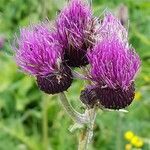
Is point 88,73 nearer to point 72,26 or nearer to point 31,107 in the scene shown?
point 72,26

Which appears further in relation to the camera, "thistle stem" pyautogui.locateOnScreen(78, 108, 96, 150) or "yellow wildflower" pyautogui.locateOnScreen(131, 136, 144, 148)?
"yellow wildflower" pyautogui.locateOnScreen(131, 136, 144, 148)

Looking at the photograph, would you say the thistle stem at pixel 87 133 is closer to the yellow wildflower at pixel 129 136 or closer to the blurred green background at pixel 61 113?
the blurred green background at pixel 61 113

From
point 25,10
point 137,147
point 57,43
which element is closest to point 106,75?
point 57,43

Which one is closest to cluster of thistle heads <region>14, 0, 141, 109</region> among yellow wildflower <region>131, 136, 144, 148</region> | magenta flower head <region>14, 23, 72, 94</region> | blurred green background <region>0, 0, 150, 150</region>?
Answer: magenta flower head <region>14, 23, 72, 94</region>

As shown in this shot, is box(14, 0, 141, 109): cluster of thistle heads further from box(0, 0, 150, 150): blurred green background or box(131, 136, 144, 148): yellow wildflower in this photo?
box(131, 136, 144, 148): yellow wildflower

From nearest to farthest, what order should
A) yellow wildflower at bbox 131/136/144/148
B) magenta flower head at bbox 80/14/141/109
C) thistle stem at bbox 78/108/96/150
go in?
1. magenta flower head at bbox 80/14/141/109
2. thistle stem at bbox 78/108/96/150
3. yellow wildflower at bbox 131/136/144/148

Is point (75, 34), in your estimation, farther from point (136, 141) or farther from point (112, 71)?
point (136, 141)

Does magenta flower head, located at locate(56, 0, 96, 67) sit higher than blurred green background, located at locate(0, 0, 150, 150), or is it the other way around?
magenta flower head, located at locate(56, 0, 96, 67)
